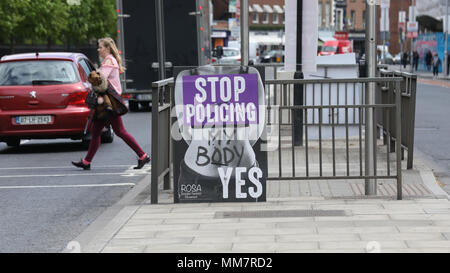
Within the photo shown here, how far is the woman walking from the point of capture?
12.5 m

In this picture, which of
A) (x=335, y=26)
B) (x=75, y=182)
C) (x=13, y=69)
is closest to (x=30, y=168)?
(x=75, y=182)

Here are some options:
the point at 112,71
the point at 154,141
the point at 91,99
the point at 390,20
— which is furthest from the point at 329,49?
the point at 154,141

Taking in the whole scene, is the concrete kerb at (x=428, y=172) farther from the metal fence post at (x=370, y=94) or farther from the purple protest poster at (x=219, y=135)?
the purple protest poster at (x=219, y=135)

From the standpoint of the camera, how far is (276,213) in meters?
8.09

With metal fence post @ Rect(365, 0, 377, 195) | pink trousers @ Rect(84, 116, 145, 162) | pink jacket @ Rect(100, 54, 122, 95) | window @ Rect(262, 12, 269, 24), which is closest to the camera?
metal fence post @ Rect(365, 0, 377, 195)

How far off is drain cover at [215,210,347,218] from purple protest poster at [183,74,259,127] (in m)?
0.85

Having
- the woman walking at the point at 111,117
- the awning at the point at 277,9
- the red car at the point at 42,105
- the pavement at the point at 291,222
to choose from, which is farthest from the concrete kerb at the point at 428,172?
the awning at the point at 277,9

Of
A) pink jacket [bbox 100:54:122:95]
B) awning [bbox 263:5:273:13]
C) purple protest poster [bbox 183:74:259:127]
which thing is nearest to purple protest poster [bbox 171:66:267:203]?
purple protest poster [bbox 183:74:259:127]

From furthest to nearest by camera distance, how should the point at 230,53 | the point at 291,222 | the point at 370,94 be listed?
1. the point at 230,53
2. the point at 370,94
3. the point at 291,222

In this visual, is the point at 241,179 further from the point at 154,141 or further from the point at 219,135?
the point at 154,141

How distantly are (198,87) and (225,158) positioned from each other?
2.21 ft

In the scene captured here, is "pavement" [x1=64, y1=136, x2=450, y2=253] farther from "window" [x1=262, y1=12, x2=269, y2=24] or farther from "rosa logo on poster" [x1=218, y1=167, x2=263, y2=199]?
"window" [x1=262, y1=12, x2=269, y2=24]

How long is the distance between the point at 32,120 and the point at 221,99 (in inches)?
296
